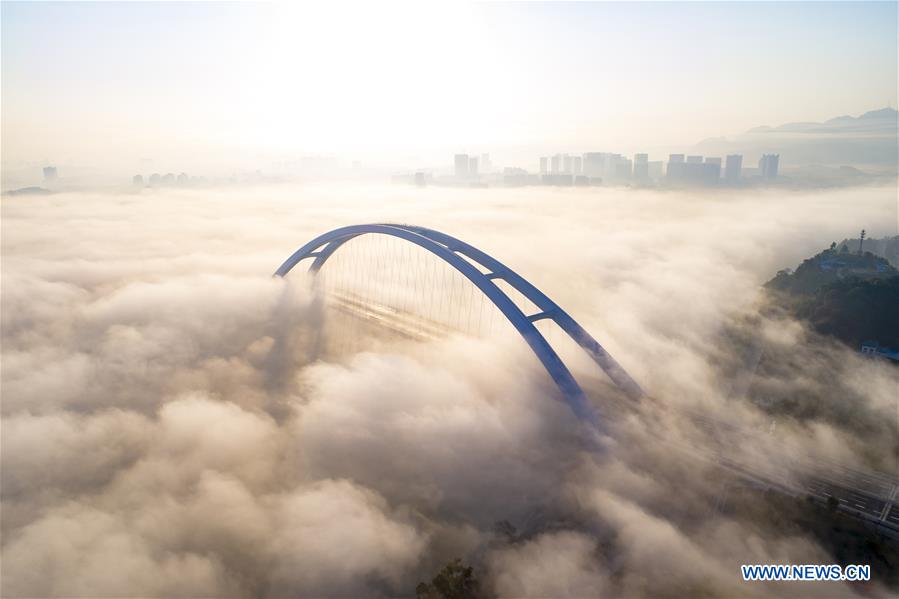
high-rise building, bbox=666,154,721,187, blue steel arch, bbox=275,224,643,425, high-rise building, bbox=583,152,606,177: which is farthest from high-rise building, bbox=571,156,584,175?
blue steel arch, bbox=275,224,643,425

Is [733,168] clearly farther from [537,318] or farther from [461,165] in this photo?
[537,318]

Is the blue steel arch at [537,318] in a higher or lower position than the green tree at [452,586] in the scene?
higher

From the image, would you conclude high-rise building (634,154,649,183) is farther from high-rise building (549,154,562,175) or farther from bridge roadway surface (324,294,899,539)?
bridge roadway surface (324,294,899,539)

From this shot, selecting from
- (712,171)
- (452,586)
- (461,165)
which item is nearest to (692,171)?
(712,171)

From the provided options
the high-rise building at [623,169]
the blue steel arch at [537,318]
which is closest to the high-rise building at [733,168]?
the high-rise building at [623,169]

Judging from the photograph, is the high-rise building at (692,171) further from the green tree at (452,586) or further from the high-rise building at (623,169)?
the green tree at (452,586)

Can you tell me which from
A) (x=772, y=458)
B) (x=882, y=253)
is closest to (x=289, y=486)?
(x=772, y=458)

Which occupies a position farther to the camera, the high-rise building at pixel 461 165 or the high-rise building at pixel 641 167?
the high-rise building at pixel 461 165
